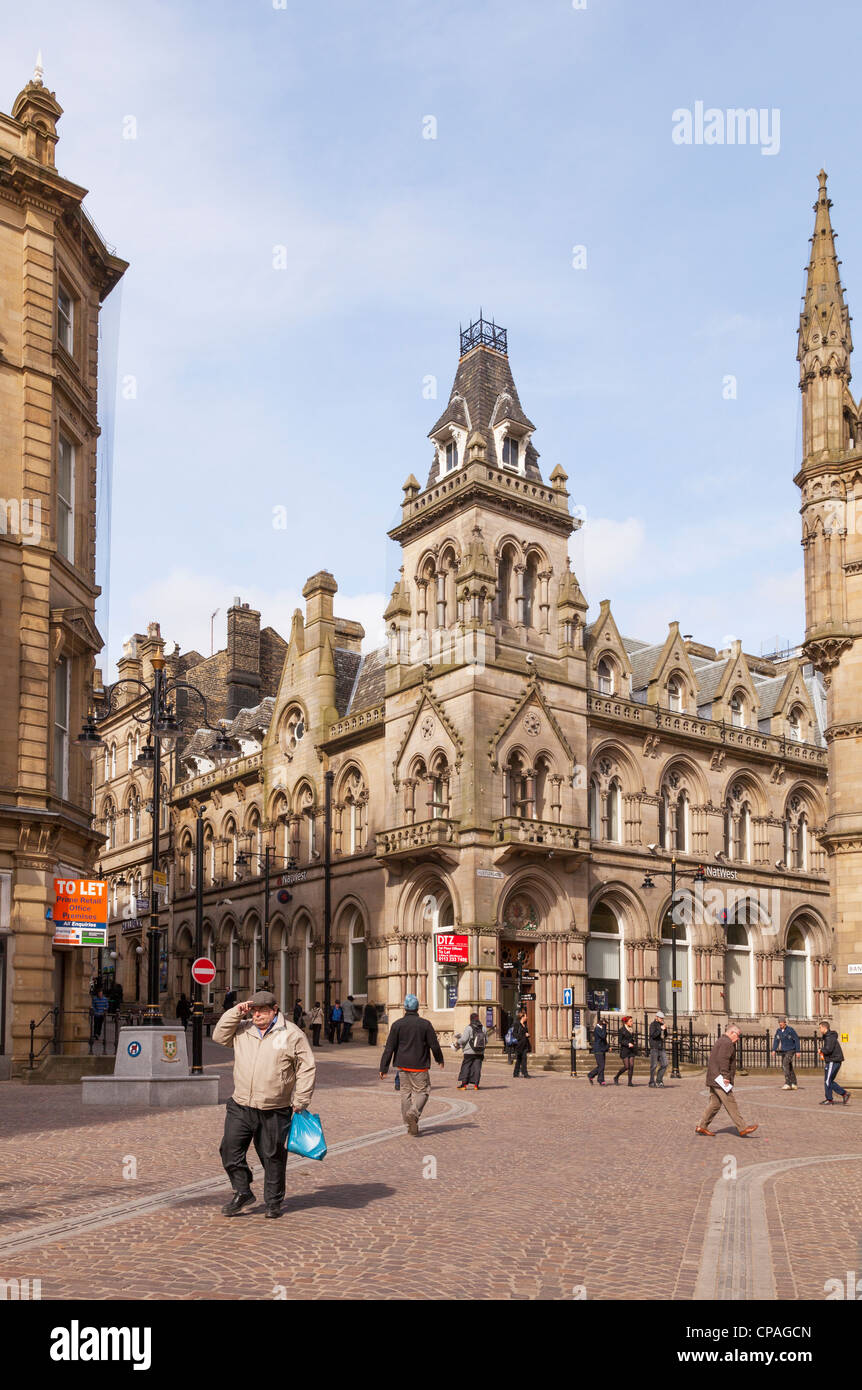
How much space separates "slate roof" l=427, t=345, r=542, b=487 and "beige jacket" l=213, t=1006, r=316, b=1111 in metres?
39.7

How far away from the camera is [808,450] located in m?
35.7

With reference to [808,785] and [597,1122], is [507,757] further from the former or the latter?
[597,1122]

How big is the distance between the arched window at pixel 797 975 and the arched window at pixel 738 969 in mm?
1871

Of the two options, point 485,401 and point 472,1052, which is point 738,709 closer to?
point 485,401

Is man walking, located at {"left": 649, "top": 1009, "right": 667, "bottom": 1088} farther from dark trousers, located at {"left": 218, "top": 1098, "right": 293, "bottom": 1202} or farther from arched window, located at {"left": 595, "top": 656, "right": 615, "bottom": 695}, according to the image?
dark trousers, located at {"left": 218, "top": 1098, "right": 293, "bottom": 1202}

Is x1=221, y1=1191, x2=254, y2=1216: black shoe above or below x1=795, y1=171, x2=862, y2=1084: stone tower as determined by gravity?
below

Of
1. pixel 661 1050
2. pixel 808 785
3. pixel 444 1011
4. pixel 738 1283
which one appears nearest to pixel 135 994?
pixel 444 1011

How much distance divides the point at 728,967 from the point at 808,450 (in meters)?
25.5

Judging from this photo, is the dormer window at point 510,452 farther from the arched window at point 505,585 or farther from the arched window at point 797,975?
the arched window at point 797,975

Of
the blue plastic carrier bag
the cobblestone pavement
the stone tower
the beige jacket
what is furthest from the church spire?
the blue plastic carrier bag

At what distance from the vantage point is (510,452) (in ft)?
167

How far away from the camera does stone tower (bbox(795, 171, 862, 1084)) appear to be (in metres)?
32.7

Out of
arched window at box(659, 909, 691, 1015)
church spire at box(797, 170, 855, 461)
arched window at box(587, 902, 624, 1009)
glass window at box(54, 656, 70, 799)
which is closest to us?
glass window at box(54, 656, 70, 799)

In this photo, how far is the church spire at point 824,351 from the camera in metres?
35.4
